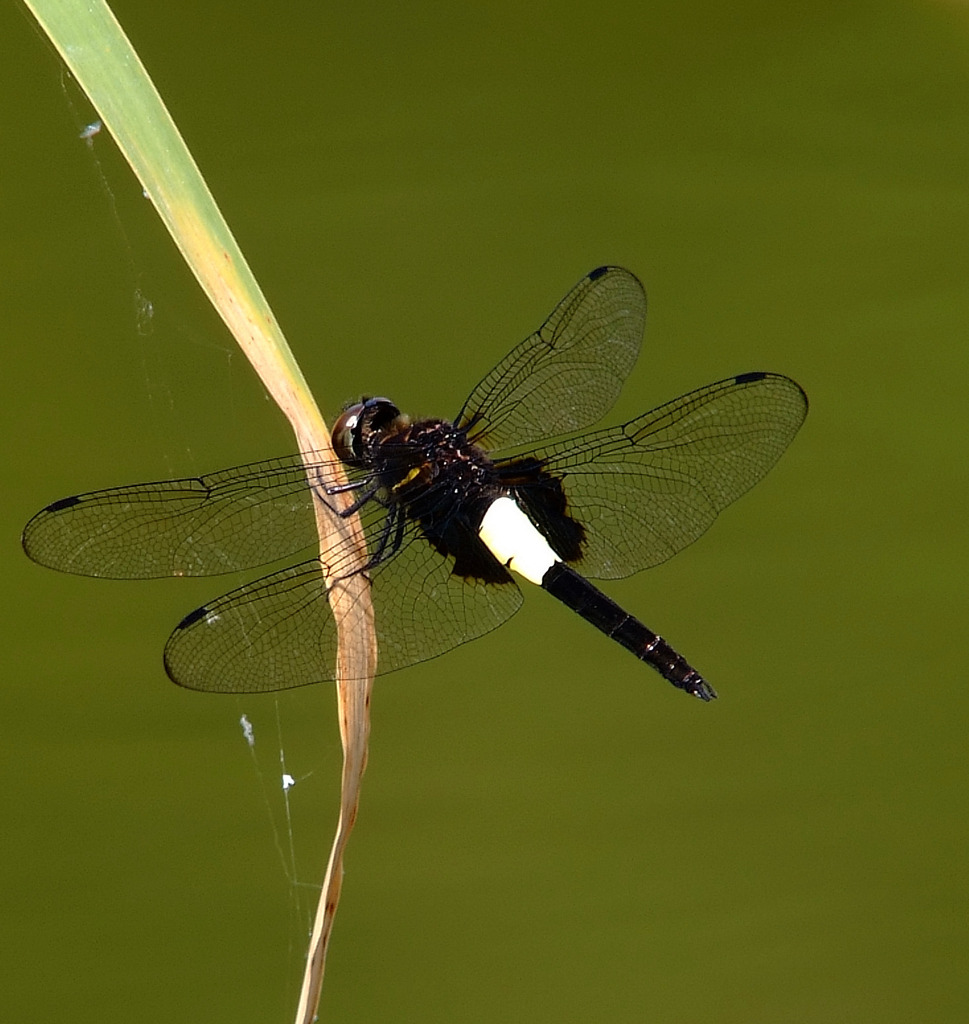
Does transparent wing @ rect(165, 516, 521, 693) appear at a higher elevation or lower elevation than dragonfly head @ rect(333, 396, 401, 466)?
lower

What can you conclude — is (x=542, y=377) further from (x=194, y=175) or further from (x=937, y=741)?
(x=937, y=741)

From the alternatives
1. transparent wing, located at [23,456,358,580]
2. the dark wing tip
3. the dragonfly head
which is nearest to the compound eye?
the dragonfly head

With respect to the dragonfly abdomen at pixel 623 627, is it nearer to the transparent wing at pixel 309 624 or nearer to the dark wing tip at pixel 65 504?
the transparent wing at pixel 309 624

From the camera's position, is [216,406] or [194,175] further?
[216,406]

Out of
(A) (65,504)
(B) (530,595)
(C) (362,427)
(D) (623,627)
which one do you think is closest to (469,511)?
(C) (362,427)

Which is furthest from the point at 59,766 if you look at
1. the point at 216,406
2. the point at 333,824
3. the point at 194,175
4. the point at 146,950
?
the point at 194,175

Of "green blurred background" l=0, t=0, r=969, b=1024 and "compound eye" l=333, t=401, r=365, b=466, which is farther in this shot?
"green blurred background" l=0, t=0, r=969, b=1024

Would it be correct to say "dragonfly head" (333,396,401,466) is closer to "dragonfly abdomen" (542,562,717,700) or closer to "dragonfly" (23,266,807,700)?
"dragonfly" (23,266,807,700)
